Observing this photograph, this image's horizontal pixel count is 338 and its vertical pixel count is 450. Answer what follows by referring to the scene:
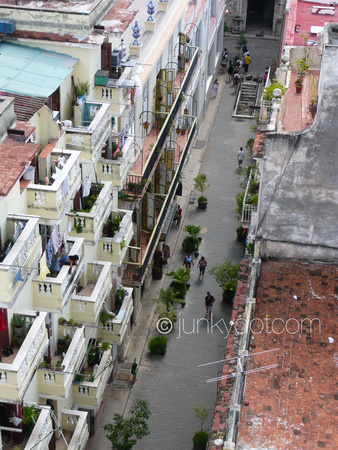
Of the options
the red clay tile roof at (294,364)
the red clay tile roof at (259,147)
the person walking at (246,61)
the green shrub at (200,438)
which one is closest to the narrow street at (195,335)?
the green shrub at (200,438)

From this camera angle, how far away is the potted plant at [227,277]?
5672 cm

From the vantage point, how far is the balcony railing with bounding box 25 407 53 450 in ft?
110

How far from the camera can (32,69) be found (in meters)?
38.3

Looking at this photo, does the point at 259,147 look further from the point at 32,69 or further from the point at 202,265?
the point at 202,265

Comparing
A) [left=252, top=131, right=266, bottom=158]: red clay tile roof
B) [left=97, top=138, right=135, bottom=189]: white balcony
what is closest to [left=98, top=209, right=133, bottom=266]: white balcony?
[left=97, top=138, right=135, bottom=189]: white balcony

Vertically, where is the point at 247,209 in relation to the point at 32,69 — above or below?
below

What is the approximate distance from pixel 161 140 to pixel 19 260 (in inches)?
1036

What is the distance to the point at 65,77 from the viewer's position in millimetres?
38219

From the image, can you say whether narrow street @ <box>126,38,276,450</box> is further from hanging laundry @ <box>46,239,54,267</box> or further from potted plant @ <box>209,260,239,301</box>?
hanging laundry @ <box>46,239,54,267</box>

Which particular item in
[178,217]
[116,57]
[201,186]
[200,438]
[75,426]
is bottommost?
[200,438]

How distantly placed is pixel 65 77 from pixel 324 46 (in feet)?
37.6

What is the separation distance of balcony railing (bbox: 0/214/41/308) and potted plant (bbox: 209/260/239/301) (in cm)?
2557

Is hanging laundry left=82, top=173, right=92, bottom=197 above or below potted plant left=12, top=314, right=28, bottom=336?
above

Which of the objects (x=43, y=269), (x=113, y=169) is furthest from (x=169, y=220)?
(x=43, y=269)
